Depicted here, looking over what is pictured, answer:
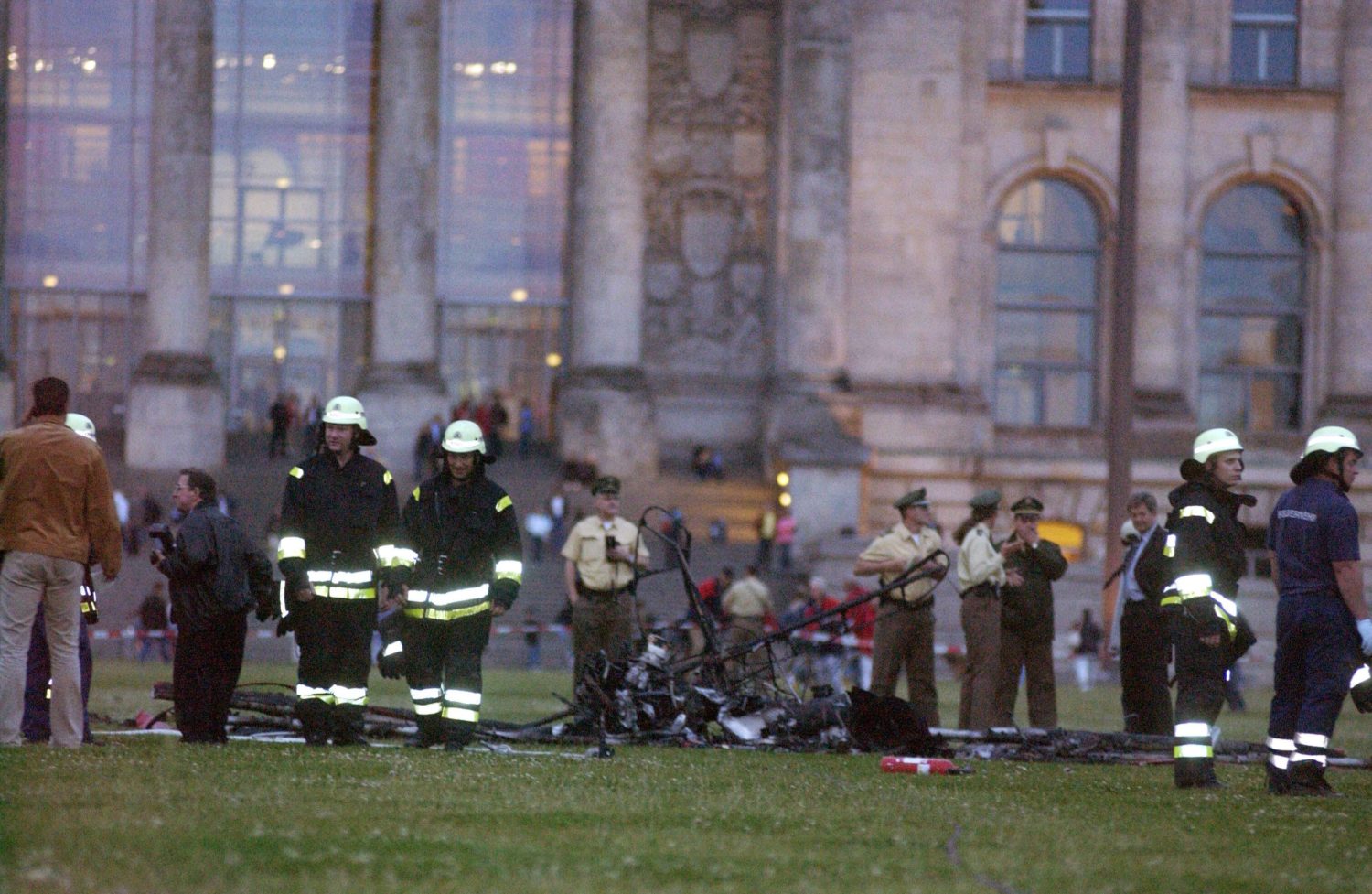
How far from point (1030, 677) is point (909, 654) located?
1.04 meters

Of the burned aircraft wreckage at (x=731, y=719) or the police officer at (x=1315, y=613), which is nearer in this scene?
the police officer at (x=1315, y=613)

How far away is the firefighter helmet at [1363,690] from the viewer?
12273 mm

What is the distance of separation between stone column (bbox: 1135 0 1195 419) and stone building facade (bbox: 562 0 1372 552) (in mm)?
63

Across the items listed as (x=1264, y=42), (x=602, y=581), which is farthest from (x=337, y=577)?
(x=1264, y=42)

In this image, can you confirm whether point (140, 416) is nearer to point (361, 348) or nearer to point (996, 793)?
point (361, 348)

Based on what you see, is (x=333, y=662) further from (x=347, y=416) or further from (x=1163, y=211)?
(x=1163, y=211)

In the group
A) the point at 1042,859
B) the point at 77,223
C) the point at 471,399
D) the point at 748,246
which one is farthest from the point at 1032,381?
the point at 1042,859

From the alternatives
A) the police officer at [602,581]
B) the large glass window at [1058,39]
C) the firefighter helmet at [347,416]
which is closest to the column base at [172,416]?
the large glass window at [1058,39]

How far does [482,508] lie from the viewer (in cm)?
1384

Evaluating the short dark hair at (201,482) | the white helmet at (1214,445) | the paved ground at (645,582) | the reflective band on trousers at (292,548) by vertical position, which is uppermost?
the white helmet at (1214,445)

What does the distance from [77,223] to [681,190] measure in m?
13.6

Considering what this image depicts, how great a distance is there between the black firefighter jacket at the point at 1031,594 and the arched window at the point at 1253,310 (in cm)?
2999

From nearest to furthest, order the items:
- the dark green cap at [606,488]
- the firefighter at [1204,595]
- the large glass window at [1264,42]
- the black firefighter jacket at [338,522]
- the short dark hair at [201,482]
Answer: the firefighter at [1204,595], the black firefighter jacket at [338,522], the short dark hair at [201,482], the dark green cap at [606,488], the large glass window at [1264,42]

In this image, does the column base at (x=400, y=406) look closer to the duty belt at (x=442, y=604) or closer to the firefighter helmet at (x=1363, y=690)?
the duty belt at (x=442, y=604)
